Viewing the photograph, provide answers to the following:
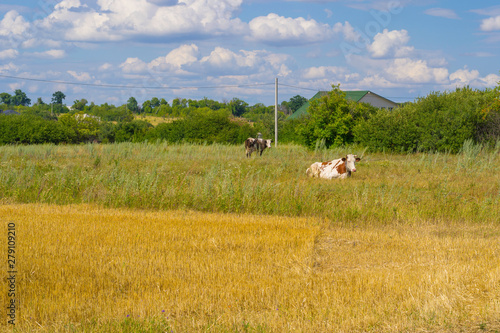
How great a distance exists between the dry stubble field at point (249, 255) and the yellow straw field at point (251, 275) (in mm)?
26

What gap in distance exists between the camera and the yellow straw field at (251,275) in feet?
18.5

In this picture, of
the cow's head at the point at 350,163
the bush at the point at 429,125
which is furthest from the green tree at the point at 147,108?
the cow's head at the point at 350,163

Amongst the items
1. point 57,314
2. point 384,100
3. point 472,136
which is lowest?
point 57,314

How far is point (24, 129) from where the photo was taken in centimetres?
4559

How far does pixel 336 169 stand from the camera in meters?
17.9

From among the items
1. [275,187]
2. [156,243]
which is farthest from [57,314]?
[275,187]

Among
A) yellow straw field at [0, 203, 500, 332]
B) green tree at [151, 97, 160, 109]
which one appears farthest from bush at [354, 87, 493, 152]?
green tree at [151, 97, 160, 109]

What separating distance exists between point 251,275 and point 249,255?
1030 mm

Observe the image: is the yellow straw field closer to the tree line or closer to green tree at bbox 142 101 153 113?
the tree line

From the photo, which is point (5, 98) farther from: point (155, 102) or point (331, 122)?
point (331, 122)

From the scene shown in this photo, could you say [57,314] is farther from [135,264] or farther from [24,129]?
[24,129]

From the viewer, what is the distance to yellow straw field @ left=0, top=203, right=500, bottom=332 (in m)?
5.63

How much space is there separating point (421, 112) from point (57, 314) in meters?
25.1

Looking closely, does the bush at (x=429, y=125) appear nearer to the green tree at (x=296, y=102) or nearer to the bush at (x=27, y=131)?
the bush at (x=27, y=131)
